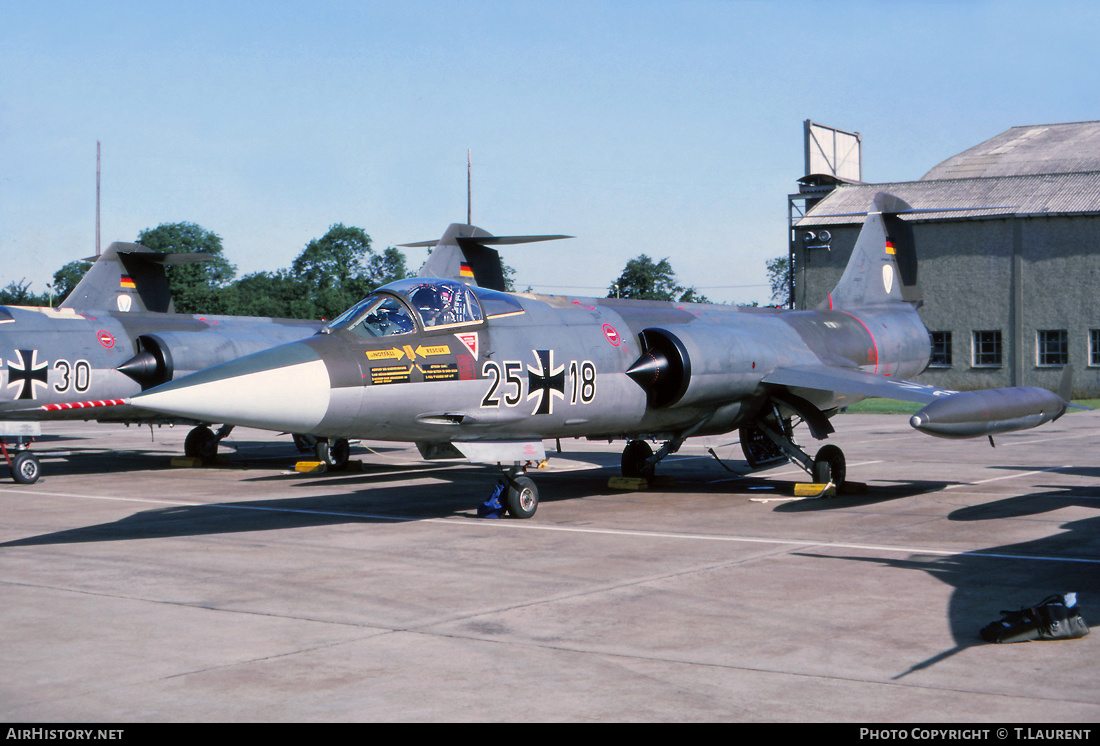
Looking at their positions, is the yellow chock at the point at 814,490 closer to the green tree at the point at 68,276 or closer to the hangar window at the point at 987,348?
the hangar window at the point at 987,348

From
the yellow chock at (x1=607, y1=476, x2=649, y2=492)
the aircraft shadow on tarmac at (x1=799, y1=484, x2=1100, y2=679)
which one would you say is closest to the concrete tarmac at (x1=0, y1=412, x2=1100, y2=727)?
the aircraft shadow on tarmac at (x1=799, y1=484, x2=1100, y2=679)

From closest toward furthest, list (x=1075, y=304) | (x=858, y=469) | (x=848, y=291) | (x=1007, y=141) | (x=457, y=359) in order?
(x=457, y=359) → (x=858, y=469) → (x=848, y=291) → (x=1075, y=304) → (x=1007, y=141)

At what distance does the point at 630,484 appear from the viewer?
49.6 feet

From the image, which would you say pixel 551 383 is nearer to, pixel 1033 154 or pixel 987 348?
pixel 987 348

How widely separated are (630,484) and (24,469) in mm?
9767

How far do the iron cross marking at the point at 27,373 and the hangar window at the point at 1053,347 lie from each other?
3750 cm

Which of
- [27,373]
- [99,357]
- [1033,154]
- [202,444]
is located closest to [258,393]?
[27,373]

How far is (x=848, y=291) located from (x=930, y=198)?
30.3 m

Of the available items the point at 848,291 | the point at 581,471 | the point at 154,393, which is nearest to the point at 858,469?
the point at 848,291

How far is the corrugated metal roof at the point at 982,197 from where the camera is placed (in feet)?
136

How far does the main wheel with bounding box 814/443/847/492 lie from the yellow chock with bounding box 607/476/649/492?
2463 mm

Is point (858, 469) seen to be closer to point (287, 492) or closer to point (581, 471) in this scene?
point (581, 471)

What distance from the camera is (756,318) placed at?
1545 cm

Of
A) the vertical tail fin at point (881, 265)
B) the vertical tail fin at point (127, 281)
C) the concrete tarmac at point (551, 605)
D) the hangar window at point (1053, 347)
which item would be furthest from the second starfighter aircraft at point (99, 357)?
the hangar window at point (1053, 347)
